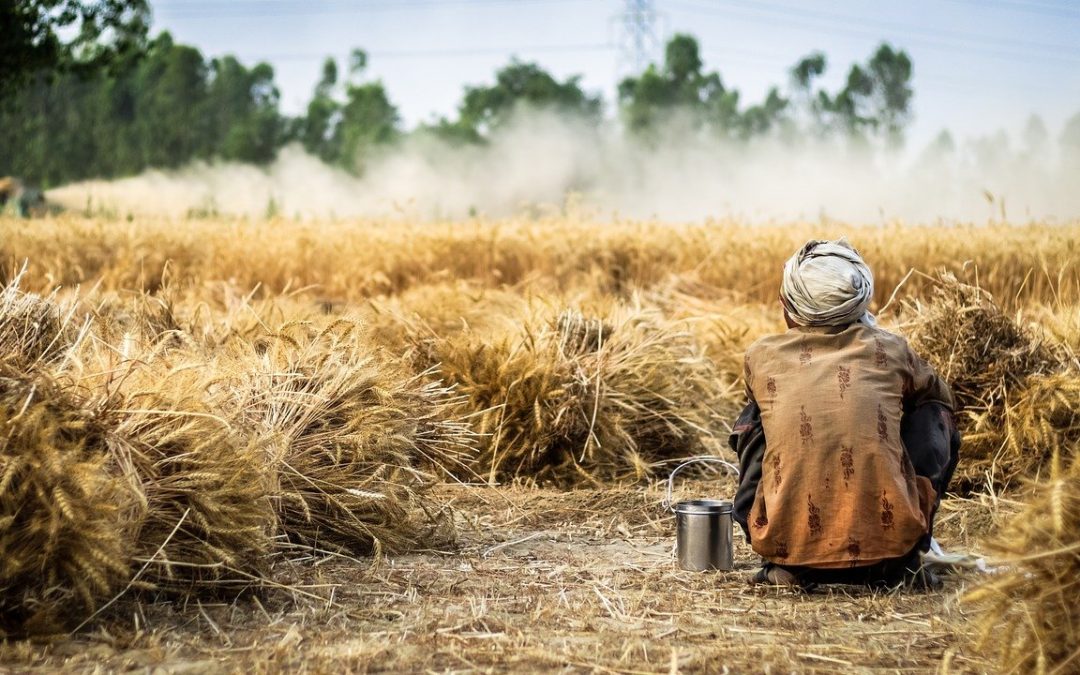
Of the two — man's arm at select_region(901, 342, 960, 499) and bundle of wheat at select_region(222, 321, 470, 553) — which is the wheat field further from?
man's arm at select_region(901, 342, 960, 499)

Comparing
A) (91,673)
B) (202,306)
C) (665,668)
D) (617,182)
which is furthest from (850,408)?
(617,182)

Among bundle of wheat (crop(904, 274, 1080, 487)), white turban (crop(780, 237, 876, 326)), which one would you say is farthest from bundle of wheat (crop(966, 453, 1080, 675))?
bundle of wheat (crop(904, 274, 1080, 487))

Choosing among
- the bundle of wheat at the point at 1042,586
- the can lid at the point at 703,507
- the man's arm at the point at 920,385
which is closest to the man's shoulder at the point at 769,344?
the man's arm at the point at 920,385

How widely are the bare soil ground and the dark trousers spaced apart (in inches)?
2.4

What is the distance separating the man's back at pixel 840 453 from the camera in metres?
3.27

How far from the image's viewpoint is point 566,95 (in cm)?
4847

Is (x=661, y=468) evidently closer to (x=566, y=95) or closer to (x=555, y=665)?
(x=555, y=665)

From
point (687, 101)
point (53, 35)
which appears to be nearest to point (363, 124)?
point (687, 101)

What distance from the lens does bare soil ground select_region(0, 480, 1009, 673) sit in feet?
8.54

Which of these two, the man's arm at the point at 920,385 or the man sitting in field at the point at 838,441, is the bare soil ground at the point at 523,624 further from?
the man's arm at the point at 920,385

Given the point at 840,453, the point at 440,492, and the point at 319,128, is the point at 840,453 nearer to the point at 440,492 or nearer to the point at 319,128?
the point at 440,492

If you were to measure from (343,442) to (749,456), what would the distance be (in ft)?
4.42

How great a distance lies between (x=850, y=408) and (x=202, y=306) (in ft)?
10.5

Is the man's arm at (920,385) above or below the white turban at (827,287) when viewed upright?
below
